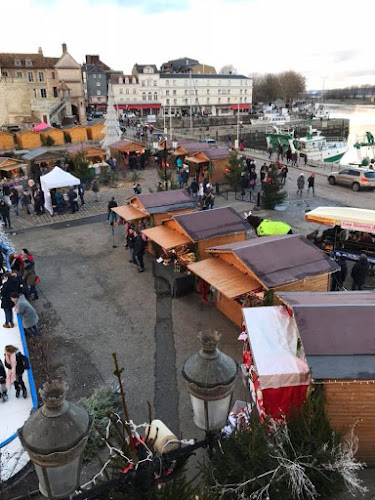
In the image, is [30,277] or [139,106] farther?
[139,106]

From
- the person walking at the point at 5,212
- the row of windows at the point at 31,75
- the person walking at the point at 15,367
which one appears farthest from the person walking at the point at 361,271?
the row of windows at the point at 31,75

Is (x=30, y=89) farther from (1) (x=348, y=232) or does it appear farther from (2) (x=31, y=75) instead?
(1) (x=348, y=232)

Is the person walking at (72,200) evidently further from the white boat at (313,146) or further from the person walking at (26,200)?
the white boat at (313,146)

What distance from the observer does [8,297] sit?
33.4 feet

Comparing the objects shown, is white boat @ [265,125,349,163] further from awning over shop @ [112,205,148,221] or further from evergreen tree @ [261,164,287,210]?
awning over shop @ [112,205,148,221]

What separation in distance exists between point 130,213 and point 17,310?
22.4ft

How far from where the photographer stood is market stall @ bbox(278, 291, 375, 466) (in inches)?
242

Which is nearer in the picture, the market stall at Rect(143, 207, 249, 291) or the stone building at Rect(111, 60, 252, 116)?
the market stall at Rect(143, 207, 249, 291)

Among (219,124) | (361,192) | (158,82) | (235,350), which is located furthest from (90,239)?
(158,82)

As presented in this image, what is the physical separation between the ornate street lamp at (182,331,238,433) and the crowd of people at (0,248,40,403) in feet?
18.5

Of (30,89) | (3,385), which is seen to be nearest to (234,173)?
(3,385)

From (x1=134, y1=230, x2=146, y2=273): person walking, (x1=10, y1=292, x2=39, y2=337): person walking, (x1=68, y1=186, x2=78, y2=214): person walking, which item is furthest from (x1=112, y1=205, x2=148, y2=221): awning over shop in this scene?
(x1=10, y1=292, x2=39, y2=337): person walking

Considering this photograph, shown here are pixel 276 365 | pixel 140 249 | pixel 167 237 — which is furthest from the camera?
pixel 140 249

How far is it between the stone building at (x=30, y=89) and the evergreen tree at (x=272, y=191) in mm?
39948
